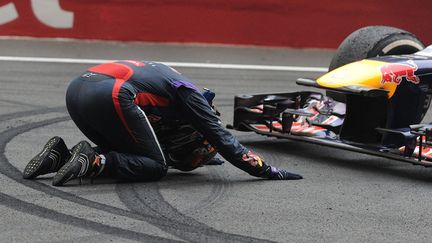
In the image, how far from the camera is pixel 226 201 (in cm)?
563

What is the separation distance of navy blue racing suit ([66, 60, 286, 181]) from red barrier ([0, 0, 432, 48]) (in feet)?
26.6

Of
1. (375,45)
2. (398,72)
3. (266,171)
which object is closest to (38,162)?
(266,171)

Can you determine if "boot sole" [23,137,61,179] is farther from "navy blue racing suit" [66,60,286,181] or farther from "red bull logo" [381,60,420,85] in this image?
"red bull logo" [381,60,420,85]

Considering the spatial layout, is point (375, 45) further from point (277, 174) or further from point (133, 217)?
point (133, 217)

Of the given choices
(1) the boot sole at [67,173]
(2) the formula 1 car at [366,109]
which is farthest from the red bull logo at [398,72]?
(1) the boot sole at [67,173]

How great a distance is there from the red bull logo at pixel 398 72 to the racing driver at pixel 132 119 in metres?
1.34

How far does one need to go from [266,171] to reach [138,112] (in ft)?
3.22

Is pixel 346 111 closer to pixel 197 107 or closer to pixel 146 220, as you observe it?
pixel 197 107

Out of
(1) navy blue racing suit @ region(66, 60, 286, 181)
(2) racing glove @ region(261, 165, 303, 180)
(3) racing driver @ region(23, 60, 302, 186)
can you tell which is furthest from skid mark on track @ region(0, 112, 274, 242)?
(2) racing glove @ region(261, 165, 303, 180)

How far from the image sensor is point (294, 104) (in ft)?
24.9

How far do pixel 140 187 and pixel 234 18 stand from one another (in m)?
8.49

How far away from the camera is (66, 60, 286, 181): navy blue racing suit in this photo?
5859 mm

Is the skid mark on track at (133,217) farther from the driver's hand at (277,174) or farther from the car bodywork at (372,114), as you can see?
the car bodywork at (372,114)

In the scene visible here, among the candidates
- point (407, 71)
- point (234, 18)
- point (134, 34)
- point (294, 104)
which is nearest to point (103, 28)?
point (134, 34)
